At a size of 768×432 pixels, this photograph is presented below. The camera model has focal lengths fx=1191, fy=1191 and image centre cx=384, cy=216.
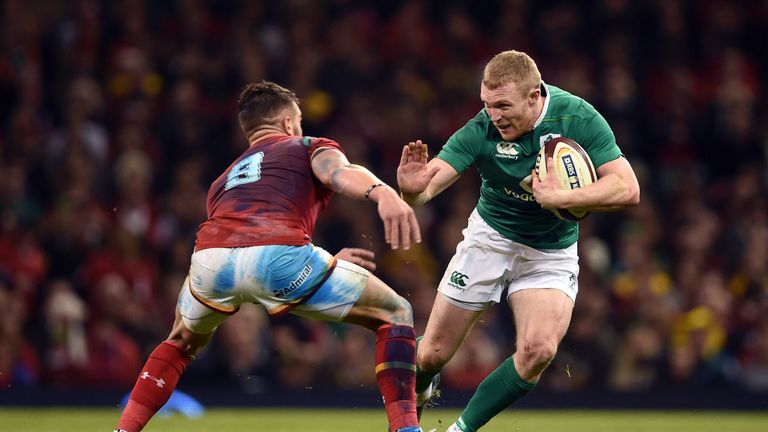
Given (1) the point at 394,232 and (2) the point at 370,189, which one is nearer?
(1) the point at 394,232

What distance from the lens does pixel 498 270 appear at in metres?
6.82

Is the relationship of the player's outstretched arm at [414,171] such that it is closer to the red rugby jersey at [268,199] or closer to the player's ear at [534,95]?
the red rugby jersey at [268,199]

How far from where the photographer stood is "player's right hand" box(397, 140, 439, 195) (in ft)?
20.1

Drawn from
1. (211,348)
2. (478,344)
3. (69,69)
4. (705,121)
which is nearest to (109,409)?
(211,348)

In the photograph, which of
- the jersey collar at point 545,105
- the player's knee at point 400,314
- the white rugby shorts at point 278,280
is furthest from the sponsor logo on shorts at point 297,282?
the jersey collar at point 545,105

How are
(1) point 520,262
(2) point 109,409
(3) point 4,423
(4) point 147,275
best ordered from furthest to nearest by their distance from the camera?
(4) point 147,275 → (2) point 109,409 → (3) point 4,423 → (1) point 520,262

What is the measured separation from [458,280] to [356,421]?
11.0 feet

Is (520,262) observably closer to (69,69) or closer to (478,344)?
(478,344)

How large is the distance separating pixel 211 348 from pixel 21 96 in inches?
150

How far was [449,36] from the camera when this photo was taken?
14.1 metres

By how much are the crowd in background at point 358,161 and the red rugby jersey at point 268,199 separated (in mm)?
5181

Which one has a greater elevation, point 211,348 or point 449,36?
point 449,36

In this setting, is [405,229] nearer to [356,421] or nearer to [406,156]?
[406,156]

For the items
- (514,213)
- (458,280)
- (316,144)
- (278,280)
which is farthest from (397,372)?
(514,213)
